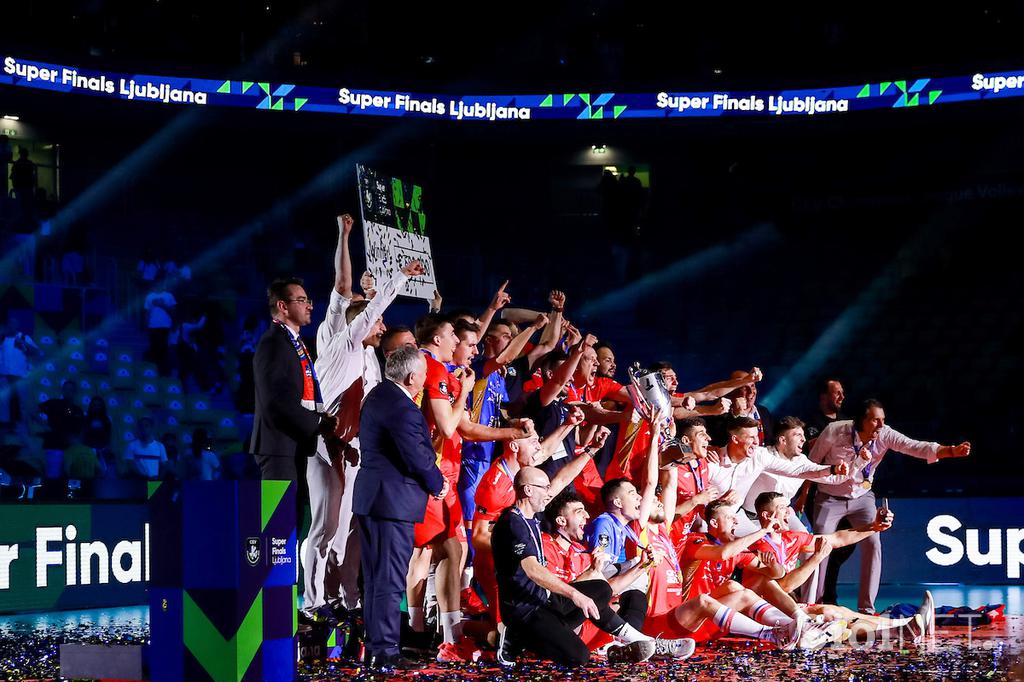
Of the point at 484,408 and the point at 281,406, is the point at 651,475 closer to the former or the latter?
the point at 484,408

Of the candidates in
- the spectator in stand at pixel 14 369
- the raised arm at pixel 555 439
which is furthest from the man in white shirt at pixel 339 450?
the spectator in stand at pixel 14 369

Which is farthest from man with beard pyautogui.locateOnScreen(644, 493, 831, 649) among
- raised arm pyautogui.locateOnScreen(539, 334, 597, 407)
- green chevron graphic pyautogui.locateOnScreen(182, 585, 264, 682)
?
green chevron graphic pyautogui.locateOnScreen(182, 585, 264, 682)

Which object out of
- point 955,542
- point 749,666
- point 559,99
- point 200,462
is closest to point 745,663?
point 749,666

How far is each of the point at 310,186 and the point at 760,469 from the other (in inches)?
501

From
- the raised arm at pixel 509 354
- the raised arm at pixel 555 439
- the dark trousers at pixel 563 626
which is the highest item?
the raised arm at pixel 509 354

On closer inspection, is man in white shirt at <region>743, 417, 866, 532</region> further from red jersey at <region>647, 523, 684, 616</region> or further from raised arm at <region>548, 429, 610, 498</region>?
raised arm at <region>548, 429, 610, 498</region>

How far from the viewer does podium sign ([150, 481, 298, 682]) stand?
4.96 metres

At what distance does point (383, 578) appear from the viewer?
661cm

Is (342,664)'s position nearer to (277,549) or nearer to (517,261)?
(277,549)

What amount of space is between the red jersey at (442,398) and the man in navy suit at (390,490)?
0.59 meters

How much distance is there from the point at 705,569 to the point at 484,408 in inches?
68.4

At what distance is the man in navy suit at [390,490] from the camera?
21.6ft

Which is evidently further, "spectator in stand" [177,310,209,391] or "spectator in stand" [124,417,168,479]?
"spectator in stand" [177,310,209,391]

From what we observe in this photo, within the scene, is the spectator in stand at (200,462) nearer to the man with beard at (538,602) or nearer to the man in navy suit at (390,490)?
the man in navy suit at (390,490)
